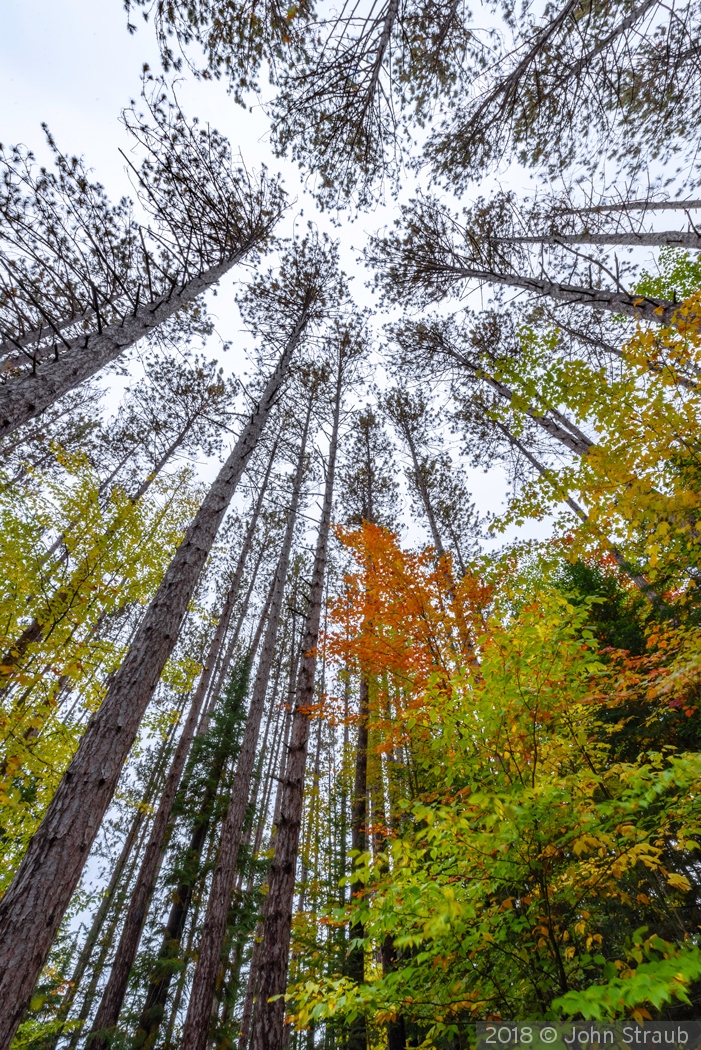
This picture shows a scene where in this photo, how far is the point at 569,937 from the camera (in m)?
2.94

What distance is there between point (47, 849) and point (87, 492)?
5.59 meters

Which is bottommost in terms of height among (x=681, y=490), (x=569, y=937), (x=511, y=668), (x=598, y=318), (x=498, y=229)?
(x=569, y=937)

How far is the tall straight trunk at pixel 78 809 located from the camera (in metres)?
2.51

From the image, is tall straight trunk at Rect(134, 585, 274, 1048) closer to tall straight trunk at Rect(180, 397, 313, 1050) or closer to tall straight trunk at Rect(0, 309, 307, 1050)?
tall straight trunk at Rect(180, 397, 313, 1050)

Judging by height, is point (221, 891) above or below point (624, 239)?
below

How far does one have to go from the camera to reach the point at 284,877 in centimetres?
504

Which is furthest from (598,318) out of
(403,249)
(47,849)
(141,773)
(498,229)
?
(141,773)

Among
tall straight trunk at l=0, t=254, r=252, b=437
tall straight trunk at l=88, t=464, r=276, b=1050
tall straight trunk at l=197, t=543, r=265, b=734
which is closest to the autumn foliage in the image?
tall straight trunk at l=0, t=254, r=252, b=437

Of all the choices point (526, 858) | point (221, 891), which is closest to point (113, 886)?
point (221, 891)

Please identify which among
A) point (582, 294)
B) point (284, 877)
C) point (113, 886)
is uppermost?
point (582, 294)

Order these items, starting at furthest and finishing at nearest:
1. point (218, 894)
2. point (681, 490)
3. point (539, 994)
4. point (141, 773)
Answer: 1. point (141, 773)
2. point (218, 894)
3. point (681, 490)
4. point (539, 994)

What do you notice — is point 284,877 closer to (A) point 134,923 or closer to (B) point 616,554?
(A) point 134,923

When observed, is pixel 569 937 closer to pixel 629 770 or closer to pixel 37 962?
pixel 629 770

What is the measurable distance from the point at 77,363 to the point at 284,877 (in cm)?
684
